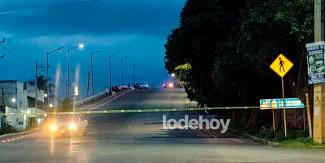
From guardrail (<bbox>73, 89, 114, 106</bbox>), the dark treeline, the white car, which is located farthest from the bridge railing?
the white car

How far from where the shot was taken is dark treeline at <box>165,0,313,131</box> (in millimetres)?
25438

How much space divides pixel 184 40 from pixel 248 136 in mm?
10075

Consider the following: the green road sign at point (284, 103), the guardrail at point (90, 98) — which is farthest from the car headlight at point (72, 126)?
the guardrail at point (90, 98)

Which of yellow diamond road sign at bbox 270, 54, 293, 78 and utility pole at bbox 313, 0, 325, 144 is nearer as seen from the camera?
utility pole at bbox 313, 0, 325, 144

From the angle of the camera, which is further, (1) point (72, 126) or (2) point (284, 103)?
(1) point (72, 126)

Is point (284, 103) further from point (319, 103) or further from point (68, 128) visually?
point (68, 128)

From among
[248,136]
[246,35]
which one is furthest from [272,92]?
[246,35]

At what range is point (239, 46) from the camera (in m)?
28.9

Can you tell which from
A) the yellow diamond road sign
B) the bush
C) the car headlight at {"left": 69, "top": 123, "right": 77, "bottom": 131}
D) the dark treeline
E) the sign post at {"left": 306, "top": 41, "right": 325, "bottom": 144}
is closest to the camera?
the sign post at {"left": 306, "top": 41, "right": 325, "bottom": 144}

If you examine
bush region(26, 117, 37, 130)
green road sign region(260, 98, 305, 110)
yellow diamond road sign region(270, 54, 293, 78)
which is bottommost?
bush region(26, 117, 37, 130)

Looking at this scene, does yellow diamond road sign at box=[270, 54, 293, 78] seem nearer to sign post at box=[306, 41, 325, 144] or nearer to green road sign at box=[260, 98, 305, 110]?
green road sign at box=[260, 98, 305, 110]

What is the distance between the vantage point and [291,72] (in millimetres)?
31969

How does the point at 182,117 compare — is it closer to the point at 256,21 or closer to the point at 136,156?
the point at 256,21

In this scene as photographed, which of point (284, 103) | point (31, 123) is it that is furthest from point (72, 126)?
point (31, 123)
